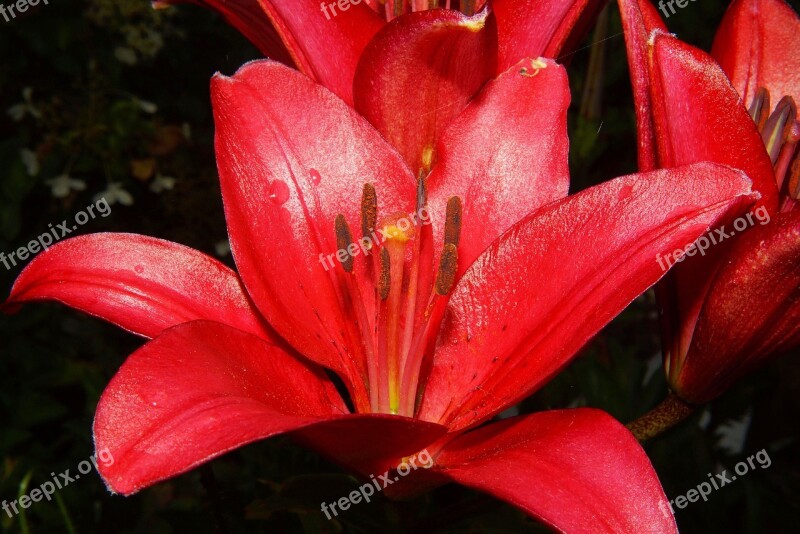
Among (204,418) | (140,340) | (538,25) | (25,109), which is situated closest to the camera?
(204,418)

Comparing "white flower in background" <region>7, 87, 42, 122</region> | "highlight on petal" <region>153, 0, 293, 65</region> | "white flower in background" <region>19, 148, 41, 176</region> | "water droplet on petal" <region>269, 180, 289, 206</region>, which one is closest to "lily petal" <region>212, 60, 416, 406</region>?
"water droplet on petal" <region>269, 180, 289, 206</region>

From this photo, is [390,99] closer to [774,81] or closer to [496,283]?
[496,283]

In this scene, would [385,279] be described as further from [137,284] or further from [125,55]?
[125,55]

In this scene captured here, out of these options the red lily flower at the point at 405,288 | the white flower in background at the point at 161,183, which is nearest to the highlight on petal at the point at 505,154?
the red lily flower at the point at 405,288

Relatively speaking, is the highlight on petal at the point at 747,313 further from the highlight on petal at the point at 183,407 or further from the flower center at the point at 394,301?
the highlight on petal at the point at 183,407

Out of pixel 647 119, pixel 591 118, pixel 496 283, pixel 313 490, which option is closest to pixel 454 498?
pixel 313 490

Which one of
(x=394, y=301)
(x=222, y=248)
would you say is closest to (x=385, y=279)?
(x=394, y=301)

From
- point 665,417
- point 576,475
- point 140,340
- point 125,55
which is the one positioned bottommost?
point 140,340

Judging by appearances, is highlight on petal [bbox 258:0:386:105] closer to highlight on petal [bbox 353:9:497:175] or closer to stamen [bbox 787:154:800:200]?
highlight on petal [bbox 353:9:497:175]
